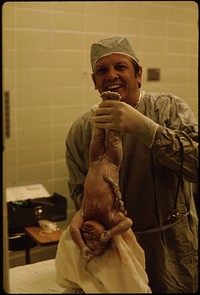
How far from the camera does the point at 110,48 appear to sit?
3.26ft

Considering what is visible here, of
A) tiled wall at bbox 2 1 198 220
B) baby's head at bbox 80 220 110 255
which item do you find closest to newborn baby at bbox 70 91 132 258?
baby's head at bbox 80 220 110 255

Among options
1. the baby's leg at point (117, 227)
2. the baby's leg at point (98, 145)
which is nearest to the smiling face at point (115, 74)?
the baby's leg at point (98, 145)

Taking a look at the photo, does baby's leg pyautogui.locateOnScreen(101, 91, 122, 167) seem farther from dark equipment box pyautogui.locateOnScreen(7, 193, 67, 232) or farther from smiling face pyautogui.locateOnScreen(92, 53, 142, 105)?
dark equipment box pyautogui.locateOnScreen(7, 193, 67, 232)

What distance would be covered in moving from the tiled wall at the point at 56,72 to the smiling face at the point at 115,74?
2.27 feet

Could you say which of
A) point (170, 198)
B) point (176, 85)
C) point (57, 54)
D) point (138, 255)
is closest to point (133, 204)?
point (170, 198)

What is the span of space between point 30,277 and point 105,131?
0.49 m

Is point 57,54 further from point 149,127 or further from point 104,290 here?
point 104,290

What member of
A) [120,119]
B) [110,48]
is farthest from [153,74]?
[120,119]

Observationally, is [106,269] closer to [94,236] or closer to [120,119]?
[94,236]

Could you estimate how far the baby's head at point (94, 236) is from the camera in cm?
85

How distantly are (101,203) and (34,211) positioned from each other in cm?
99

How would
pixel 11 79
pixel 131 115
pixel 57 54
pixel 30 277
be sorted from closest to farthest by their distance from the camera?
pixel 131 115 < pixel 30 277 < pixel 11 79 < pixel 57 54

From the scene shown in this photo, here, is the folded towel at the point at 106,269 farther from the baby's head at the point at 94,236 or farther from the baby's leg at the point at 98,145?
the baby's leg at the point at 98,145

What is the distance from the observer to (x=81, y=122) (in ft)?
3.87
